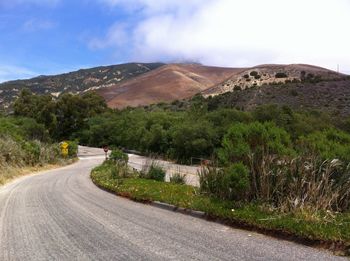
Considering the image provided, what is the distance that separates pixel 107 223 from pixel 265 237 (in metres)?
4.50

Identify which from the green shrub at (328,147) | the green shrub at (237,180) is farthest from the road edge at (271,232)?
the green shrub at (328,147)

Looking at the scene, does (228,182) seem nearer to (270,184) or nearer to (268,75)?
(270,184)

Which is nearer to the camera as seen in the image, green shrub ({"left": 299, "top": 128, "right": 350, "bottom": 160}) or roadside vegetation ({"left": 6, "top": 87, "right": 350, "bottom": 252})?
roadside vegetation ({"left": 6, "top": 87, "right": 350, "bottom": 252})

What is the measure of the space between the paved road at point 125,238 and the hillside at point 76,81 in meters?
145

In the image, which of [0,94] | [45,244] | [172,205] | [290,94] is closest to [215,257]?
[45,244]

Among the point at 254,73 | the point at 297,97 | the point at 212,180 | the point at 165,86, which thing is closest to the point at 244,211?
the point at 212,180

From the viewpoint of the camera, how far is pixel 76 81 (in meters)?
167

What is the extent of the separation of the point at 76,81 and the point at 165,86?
53.6 meters

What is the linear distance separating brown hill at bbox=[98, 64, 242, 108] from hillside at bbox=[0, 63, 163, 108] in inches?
1112

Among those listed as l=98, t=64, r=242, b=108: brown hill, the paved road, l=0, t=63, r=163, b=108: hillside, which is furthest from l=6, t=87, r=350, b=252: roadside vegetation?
l=0, t=63, r=163, b=108: hillside

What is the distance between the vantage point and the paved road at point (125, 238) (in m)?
9.10

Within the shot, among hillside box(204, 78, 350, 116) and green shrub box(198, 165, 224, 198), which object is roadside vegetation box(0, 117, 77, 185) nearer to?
green shrub box(198, 165, 224, 198)

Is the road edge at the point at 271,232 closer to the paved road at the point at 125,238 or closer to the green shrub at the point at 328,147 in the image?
the paved road at the point at 125,238

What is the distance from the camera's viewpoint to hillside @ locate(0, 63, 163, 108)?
16112 centimetres
